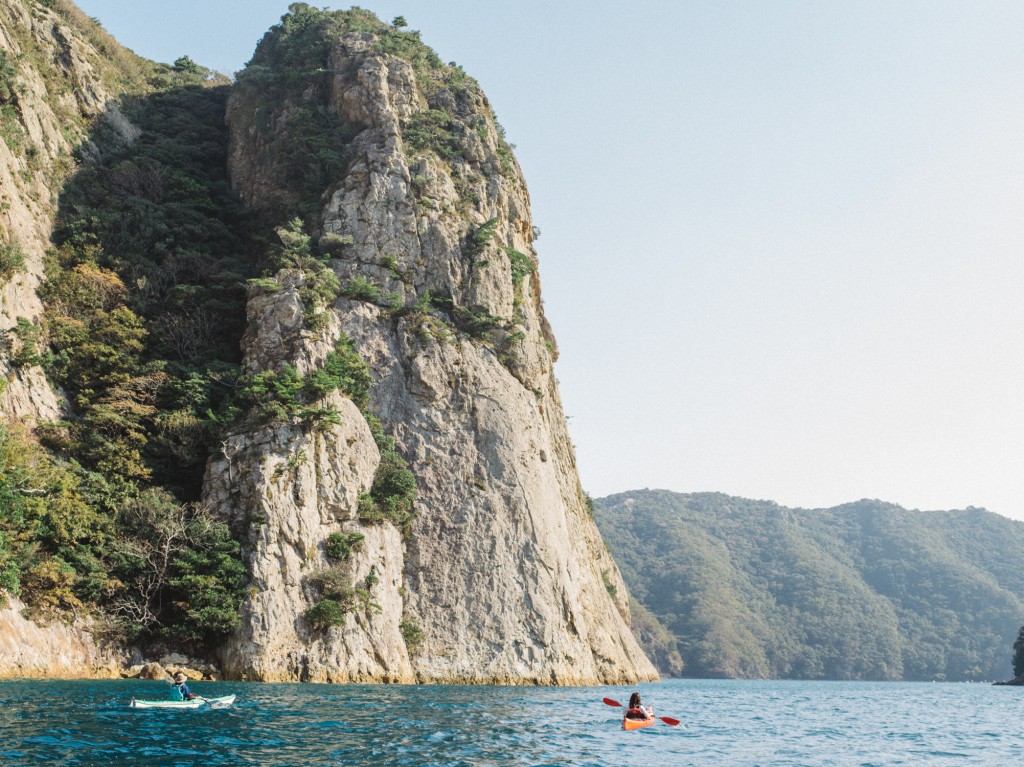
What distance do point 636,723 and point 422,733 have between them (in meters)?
8.68

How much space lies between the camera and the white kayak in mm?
22833

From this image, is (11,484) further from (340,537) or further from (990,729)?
(990,729)

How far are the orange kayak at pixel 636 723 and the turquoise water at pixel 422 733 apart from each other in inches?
18.4

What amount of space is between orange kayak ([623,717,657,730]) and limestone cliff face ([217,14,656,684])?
16217 mm

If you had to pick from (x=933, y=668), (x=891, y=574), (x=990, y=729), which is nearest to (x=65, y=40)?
(x=990, y=729)

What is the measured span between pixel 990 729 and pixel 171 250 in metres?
52.7

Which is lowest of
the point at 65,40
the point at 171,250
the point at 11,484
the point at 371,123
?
the point at 11,484

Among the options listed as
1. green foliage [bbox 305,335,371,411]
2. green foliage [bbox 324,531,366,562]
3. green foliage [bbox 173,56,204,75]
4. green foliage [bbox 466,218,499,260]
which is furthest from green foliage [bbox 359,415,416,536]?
green foliage [bbox 173,56,204,75]

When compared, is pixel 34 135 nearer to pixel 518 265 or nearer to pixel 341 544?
pixel 518 265

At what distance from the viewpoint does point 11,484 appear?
1324 inches

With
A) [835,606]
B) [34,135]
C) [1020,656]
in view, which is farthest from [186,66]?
[835,606]

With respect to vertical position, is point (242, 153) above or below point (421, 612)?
above

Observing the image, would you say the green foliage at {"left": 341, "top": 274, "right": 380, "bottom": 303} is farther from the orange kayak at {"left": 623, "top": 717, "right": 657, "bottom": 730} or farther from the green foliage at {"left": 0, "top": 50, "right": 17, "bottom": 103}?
the orange kayak at {"left": 623, "top": 717, "right": 657, "bottom": 730}

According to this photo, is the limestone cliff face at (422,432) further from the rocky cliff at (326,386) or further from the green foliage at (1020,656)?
the green foliage at (1020,656)
